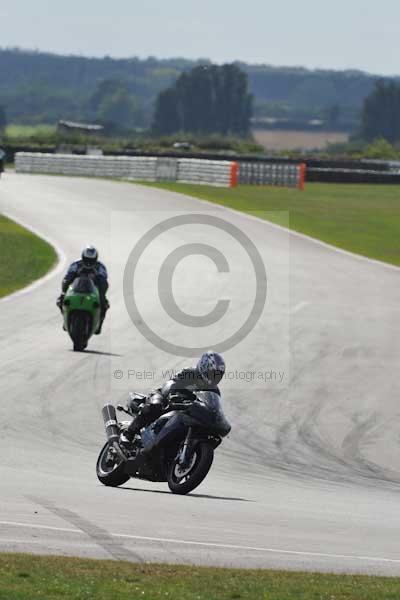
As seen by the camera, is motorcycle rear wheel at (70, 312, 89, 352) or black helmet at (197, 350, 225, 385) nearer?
black helmet at (197, 350, 225, 385)

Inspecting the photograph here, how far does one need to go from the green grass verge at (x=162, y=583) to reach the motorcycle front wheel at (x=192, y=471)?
2912mm

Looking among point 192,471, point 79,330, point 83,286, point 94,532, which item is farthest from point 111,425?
point 79,330

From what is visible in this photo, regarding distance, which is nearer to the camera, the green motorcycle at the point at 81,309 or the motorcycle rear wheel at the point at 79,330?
the green motorcycle at the point at 81,309

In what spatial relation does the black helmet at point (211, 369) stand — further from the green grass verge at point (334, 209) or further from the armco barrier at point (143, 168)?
the armco barrier at point (143, 168)

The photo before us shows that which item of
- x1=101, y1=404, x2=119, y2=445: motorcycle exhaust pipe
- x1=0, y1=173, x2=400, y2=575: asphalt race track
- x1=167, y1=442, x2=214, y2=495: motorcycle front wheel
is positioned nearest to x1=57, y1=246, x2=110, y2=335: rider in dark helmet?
x1=0, y1=173, x2=400, y2=575: asphalt race track

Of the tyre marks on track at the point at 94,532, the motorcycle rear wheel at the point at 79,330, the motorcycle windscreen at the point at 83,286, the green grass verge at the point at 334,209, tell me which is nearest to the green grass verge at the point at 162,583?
the tyre marks on track at the point at 94,532

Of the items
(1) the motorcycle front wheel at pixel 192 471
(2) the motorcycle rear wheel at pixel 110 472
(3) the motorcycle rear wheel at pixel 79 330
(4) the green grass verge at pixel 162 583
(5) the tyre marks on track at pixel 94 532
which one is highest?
(4) the green grass verge at pixel 162 583

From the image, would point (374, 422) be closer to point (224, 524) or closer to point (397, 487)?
point (397, 487)

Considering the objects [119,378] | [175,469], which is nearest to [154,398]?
[175,469]

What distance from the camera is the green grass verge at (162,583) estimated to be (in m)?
8.17

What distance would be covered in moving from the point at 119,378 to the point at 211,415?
7.97 m

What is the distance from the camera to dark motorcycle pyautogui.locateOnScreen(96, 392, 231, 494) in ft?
38.8

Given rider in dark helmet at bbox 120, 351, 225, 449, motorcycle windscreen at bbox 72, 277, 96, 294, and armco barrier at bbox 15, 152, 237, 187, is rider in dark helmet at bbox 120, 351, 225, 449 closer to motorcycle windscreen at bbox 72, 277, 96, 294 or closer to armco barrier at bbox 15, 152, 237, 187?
motorcycle windscreen at bbox 72, 277, 96, 294

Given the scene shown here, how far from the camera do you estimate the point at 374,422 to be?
17.8 meters
